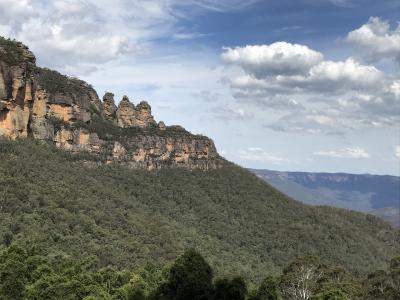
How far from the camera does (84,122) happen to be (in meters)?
130

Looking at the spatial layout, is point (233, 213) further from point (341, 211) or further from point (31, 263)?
point (31, 263)

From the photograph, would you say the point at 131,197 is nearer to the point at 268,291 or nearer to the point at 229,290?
the point at 268,291

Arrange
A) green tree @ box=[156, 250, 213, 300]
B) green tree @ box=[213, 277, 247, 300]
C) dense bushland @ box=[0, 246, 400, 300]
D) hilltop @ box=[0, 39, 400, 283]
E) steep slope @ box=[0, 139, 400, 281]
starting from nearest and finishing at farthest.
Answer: green tree @ box=[213, 277, 247, 300] → green tree @ box=[156, 250, 213, 300] → dense bushland @ box=[0, 246, 400, 300] → steep slope @ box=[0, 139, 400, 281] → hilltop @ box=[0, 39, 400, 283]

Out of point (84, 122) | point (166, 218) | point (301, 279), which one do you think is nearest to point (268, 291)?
point (301, 279)

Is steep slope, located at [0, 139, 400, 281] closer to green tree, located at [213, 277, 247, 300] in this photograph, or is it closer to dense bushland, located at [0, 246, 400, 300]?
dense bushland, located at [0, 246, 400, 300]

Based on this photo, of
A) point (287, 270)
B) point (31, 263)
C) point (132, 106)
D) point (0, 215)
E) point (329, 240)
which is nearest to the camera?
point (31, 263)

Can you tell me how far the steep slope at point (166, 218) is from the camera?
76.2 m

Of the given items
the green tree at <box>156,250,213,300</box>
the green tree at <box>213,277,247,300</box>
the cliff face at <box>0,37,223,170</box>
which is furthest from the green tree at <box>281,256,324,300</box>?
the cliff face at <box>0,37,223,170</box>

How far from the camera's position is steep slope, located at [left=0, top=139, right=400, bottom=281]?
76250mm

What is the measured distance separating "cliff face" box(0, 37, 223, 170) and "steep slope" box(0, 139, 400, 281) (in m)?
3.47

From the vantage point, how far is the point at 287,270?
66062mm

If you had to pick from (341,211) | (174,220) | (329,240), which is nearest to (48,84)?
(174,220)

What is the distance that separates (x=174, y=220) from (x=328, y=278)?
61.4m

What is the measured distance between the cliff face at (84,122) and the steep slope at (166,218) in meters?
3.47
